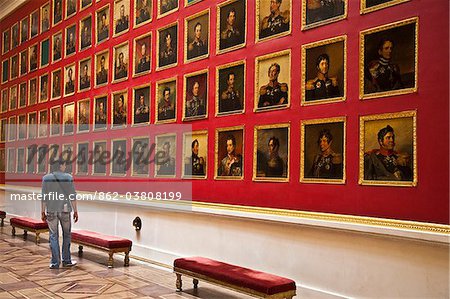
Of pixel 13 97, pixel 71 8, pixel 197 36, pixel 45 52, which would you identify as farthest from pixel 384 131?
pixel 13 97

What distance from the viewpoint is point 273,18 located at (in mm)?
7660

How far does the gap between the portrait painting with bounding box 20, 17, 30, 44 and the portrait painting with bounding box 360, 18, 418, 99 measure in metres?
13.5

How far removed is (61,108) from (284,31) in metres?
8.76

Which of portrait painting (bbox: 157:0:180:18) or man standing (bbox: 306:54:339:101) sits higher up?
portrait painting (bbox: 157:0:180:18)

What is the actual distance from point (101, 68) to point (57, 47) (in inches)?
123

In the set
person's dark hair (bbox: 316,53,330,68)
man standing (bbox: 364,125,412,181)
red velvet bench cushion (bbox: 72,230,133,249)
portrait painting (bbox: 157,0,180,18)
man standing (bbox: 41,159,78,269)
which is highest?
portrait painting (bbox: 157,0,180,18)

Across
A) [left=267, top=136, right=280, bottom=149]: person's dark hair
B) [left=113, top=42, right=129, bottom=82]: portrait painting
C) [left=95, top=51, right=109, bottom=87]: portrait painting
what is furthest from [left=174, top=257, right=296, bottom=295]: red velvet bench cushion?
[left=95, top=51, right=109, bottom=87]: portrait painting

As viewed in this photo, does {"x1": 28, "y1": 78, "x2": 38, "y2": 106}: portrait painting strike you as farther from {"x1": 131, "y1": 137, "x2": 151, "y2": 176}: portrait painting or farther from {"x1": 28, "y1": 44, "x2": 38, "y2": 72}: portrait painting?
{"x1": 131, "y1": 137, "x2": 151, "y2": 176}: portrait painting

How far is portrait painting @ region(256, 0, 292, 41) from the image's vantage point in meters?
7.43

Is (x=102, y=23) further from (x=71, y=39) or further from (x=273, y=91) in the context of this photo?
(x=273, y=91)

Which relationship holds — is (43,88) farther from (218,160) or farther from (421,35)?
(421,35)

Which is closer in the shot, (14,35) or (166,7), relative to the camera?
(166,7)

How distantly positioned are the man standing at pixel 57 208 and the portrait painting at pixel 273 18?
15.7ft

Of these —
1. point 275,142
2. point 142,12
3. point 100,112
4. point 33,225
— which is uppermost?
point 142,12
